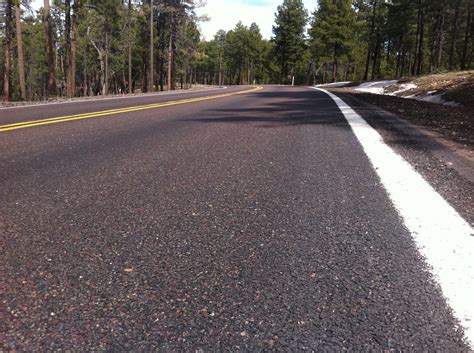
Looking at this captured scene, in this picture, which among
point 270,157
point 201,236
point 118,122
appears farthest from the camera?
point 118,122

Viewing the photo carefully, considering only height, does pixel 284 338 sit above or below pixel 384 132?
below

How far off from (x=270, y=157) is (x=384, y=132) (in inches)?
84.8

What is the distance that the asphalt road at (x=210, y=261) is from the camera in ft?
4.18

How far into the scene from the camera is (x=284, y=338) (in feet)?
4.11

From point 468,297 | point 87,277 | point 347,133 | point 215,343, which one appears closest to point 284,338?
point 215,343

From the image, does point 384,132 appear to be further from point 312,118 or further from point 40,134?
point 40,134

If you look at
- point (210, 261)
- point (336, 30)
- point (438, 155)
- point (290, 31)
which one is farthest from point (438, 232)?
point (290, 31)

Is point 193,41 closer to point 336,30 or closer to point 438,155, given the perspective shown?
point 336,30

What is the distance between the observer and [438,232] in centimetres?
199

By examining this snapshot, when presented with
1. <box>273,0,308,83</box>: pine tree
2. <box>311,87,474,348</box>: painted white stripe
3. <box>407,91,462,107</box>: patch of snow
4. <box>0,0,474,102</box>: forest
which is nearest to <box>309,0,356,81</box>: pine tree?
<box>0,0,474,102</box>: forest

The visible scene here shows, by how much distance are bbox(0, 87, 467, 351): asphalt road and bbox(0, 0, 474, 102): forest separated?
82.8ft

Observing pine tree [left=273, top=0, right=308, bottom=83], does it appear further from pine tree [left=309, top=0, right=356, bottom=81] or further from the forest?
pine tree [left=309, top=0, right=356, bottom=81]

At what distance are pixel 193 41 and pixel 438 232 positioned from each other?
52377mm

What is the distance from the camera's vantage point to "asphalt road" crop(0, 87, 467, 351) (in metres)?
1.27
